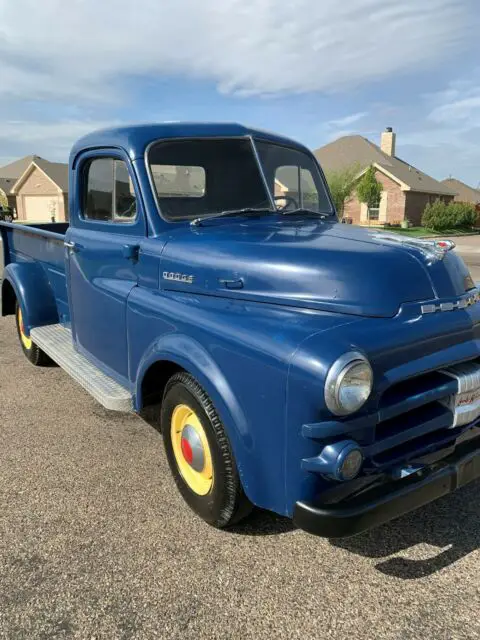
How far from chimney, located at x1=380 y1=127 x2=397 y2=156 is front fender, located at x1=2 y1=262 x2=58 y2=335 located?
4057 cm

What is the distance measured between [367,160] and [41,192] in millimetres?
23637

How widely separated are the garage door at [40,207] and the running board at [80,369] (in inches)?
1373

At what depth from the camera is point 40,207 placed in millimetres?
39000

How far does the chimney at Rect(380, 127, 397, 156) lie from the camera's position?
41178 mm

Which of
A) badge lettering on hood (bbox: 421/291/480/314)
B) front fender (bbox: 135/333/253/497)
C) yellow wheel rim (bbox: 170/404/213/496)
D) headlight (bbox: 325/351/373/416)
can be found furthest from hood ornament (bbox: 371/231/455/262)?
yellow wheel rim (bbox: 170/404/213/496)

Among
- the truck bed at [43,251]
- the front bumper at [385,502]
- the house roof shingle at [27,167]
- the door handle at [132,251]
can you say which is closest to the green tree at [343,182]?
the house roof shingle at [27,167]

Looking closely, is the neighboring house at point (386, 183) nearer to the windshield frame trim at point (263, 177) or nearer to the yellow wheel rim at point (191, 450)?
the windshield frame trim at point (263, 177)

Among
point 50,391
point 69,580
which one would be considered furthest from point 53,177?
point 69,580

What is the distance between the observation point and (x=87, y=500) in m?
2.94

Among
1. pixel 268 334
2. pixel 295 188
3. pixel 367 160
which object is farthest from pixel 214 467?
pixel 367 160

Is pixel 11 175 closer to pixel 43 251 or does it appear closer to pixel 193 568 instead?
pixel 43 251

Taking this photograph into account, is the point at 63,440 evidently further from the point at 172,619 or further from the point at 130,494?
the point at 172,619

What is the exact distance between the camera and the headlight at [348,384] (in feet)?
6.38

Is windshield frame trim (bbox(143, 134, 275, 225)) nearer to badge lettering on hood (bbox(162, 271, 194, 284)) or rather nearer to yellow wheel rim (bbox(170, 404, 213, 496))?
badge lettering on hood (bbox(162, 271, 194, 284))
